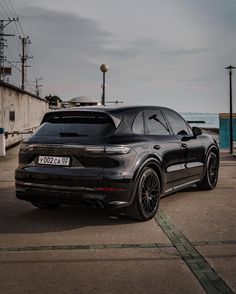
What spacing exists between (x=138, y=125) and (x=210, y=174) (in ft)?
8.67

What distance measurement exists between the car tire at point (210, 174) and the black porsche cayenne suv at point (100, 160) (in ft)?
5.20

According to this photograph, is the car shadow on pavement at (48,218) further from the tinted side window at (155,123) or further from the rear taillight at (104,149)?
the tinted side window at (155,123)

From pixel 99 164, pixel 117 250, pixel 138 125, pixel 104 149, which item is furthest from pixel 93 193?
pixel 138 125

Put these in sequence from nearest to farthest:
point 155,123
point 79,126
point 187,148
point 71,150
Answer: point 71,150 < point 79,126 < point 155,123 < point 187,148

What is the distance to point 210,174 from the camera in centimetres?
825

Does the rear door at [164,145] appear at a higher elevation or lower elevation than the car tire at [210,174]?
higher

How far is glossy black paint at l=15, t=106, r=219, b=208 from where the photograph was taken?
547 cm

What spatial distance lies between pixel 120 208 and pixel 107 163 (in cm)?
62

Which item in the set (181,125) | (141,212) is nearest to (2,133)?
(181,125)

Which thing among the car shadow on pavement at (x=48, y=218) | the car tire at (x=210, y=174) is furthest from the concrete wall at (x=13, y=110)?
the car shadow on pavement at (x=48, y=218)

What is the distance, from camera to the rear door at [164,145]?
6348mm

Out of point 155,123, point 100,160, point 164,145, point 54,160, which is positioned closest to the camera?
point 100,160

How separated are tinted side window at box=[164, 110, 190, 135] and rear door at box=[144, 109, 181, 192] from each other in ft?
0.73

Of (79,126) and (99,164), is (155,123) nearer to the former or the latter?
(79,126)
